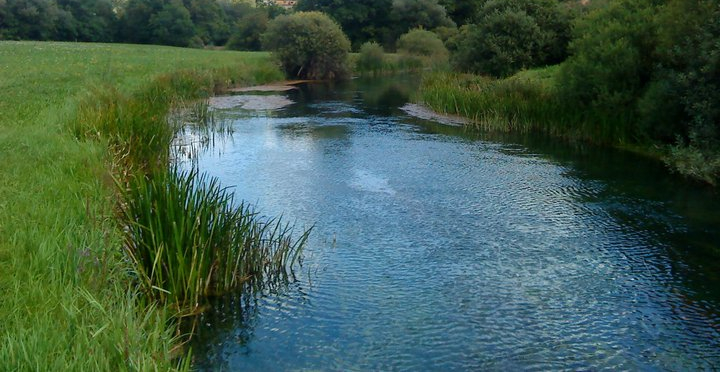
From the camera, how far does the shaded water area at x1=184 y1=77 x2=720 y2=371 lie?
675 cm

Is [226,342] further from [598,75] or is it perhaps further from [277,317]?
[598,75]

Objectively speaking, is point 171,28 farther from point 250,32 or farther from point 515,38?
point 515,38

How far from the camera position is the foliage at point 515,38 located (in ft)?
85.8

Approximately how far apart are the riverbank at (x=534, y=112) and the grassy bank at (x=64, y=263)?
444 inches

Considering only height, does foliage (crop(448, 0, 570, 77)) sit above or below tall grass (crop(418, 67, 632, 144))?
above

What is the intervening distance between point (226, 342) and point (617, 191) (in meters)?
8.99

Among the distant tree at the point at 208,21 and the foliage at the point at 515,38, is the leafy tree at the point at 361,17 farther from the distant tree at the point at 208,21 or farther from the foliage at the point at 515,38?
the foliage at the point at 515,38

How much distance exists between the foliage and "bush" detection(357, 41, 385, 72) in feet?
58.7

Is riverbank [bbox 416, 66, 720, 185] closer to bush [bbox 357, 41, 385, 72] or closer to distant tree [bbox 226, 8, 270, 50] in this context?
bush [bbox 357, 41, 385, 72]

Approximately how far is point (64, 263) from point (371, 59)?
41.0 m

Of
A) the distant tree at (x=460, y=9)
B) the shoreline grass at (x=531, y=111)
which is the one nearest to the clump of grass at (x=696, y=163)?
the shoreline grass at (x=531, y=111)

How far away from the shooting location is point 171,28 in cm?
6281

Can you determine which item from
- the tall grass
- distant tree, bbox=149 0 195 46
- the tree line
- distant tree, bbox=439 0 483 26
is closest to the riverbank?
the tall grass

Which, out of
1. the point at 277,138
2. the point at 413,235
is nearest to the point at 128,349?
the point at 413,235
